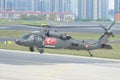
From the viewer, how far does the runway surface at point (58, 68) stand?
28469 millimetres

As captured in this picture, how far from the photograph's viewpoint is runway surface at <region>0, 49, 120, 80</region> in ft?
93.4

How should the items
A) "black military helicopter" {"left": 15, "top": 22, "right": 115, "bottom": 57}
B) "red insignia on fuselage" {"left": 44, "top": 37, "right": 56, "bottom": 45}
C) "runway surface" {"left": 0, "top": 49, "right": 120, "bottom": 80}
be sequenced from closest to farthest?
"runway surface" {"left": 0, "top": 49, "right": 120, "bottom": 80} → "black military helicopter" {"left": 15, "top": 22, "right": 115, "bottom": 57} → "red insignia on fuselage" {"left": 44, "top": 37, "right": 56, "bottom": 45}

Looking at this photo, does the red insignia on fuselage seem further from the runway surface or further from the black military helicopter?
the runway surface

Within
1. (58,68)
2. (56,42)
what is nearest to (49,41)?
(56,42)

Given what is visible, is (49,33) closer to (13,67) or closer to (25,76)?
(13,67)

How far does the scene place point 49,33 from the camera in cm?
4512

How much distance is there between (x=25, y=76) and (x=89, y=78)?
4.08 metres

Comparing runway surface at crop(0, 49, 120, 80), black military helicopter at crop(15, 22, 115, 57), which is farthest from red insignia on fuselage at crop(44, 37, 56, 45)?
runway surface at crop(0, 49, 120, 80)

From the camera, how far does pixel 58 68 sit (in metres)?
33.7


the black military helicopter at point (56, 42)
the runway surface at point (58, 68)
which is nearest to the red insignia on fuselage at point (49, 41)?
the black military helicopter at point (56, 42)

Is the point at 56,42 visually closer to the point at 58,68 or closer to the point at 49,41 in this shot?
the point at 49,41

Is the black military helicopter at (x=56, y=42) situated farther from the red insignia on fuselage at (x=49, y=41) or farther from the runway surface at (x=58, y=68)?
the runway surface at (x=58, y=68)

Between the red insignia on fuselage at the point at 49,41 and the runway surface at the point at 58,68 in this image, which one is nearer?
the runway surface at the point at 58,68

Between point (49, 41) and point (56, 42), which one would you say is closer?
point (49, 41)
